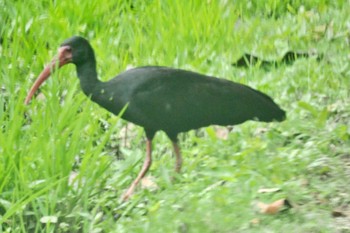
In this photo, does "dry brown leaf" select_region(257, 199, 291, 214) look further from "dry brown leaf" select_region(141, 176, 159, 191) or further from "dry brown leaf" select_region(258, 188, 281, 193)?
"dry brown leaf" select_region(141, 176, 159, 191)

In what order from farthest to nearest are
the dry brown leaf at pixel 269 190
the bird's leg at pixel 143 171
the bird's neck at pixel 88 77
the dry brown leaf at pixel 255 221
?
the bird's neck at pixel 88 77 → the bird's leg at pixel 143 171 → the dry brown leaf at pixel 269 190 → the dry brown leaf at pixel 255 221

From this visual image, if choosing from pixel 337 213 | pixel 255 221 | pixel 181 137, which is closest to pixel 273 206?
pixel 255 221

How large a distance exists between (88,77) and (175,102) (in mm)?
515

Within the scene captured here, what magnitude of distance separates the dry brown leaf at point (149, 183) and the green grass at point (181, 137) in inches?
2.4

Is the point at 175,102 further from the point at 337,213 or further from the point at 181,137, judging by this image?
the point at 337,213

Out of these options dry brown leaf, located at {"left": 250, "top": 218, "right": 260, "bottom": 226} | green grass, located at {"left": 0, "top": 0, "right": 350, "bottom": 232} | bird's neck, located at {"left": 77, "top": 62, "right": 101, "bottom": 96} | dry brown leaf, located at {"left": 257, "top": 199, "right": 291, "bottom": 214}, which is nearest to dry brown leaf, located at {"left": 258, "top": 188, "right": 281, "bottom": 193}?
green grass, located at {"left": 0, "top": 0, "right": 350, "bottom": 232}

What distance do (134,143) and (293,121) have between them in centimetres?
97

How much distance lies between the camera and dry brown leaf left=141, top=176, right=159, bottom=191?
18.2 ft

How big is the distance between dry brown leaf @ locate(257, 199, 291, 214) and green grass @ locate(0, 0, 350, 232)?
0.03 meters

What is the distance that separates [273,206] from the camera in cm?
466

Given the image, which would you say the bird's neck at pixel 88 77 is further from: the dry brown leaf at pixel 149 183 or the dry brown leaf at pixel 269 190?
the dry brown leaf at pixel 269 190

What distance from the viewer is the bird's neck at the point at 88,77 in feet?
18.6

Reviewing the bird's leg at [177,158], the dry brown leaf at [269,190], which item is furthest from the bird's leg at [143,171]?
the dry brown leaf at [269,190]

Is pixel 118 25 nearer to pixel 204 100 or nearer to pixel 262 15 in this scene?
pixel 262 15
